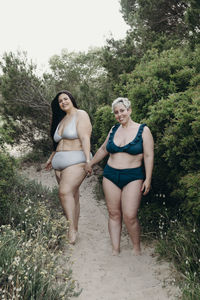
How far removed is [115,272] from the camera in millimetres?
4078

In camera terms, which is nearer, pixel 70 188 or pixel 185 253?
pixel 185 253

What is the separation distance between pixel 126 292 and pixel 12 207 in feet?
8.11

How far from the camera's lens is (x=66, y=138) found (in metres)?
4.83

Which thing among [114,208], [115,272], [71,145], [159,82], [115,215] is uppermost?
[159,82]

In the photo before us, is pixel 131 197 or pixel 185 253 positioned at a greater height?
pixel 131 197

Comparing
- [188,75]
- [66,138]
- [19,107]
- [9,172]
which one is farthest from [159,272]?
[19,107]

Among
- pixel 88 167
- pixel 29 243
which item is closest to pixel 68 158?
pixel 88 167

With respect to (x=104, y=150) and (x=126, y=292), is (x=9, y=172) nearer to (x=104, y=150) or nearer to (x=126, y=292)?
(x=104, y=150)

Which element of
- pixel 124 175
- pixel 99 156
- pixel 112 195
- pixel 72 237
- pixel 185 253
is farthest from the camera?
pixel 72 237

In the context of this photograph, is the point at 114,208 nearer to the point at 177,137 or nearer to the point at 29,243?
the point at 177,137

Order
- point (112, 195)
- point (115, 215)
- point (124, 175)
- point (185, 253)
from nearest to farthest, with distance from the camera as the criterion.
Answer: point (185, 253), point (124, 175), point (112, 195), point (115, 215)

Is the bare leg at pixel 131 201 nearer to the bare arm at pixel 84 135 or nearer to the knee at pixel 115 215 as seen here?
the knee at pixel 115 215

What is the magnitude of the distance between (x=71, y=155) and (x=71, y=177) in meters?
0.33

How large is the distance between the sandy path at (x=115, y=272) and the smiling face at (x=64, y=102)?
2.12 metres
